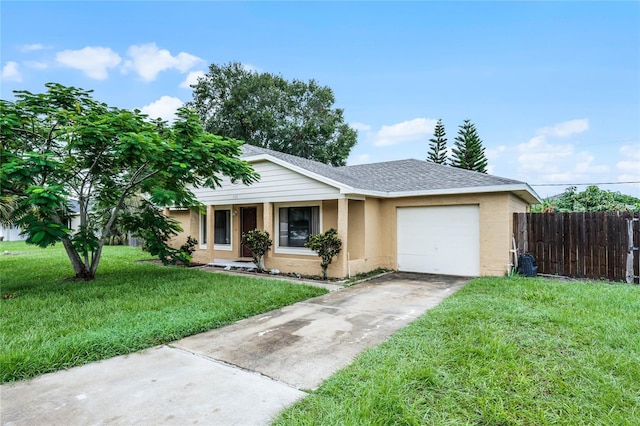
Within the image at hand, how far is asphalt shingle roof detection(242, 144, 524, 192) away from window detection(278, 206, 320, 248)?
1.45m

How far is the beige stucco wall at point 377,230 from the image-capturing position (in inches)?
361

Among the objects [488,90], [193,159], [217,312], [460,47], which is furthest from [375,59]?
[217,312]

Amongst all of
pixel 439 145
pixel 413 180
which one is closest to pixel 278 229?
pixel 413 180

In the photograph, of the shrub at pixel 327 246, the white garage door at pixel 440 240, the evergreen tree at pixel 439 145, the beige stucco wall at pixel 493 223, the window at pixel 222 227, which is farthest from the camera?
the evergreen tree at pixel 439 145

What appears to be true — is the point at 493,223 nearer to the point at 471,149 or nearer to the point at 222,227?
the point at 222,227

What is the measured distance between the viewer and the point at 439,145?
30.7 meters

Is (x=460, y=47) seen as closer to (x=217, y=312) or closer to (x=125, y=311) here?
(x=217, y=312)

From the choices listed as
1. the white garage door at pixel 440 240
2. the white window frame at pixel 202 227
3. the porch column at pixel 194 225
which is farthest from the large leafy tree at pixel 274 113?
the white garage door at pixel 440 240

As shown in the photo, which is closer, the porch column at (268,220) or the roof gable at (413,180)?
the roof gable at (413,180)

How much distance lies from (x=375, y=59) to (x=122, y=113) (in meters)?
11.5

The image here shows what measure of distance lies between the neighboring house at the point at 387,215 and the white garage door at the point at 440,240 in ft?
0.09

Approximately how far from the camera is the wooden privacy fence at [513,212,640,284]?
8.35m

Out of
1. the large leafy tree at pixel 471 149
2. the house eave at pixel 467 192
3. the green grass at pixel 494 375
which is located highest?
the large leafy tree at pixel 471 149

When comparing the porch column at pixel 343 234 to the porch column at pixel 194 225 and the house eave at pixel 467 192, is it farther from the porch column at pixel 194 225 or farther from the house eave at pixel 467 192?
the porch column at pixel 194 225
